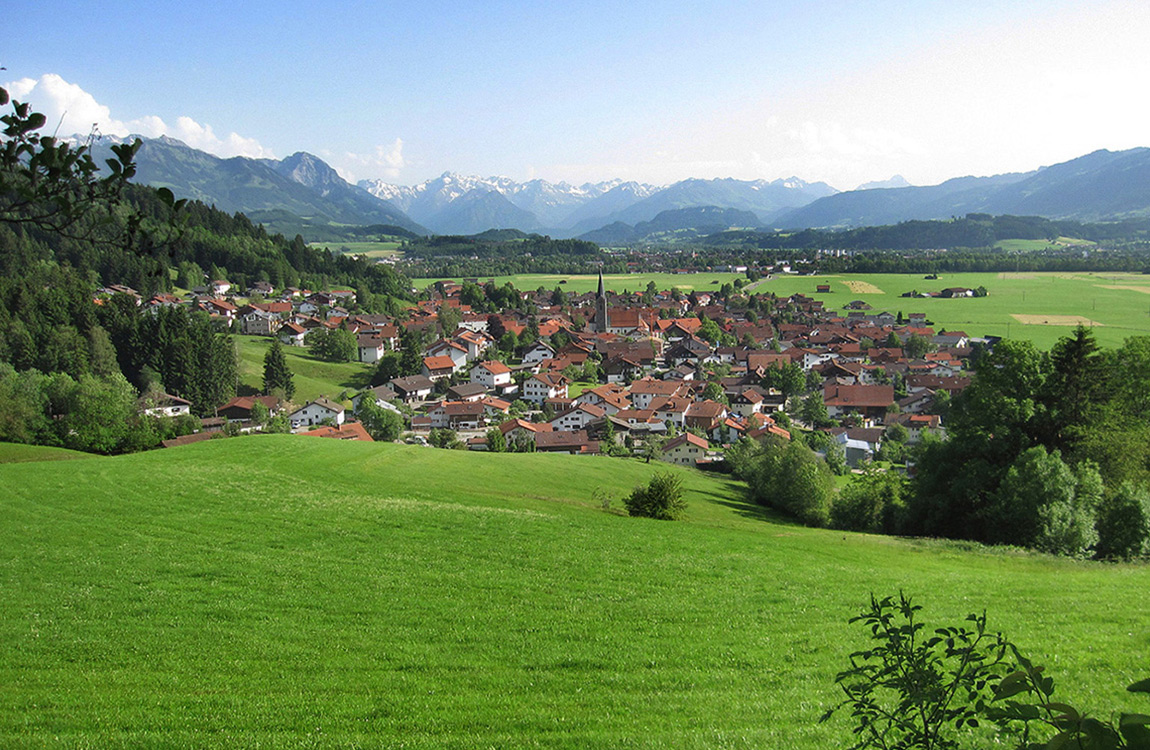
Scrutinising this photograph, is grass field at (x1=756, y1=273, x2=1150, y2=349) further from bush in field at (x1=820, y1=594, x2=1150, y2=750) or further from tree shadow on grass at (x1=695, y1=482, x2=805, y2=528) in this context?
bush in field at (x1=820, y1=594, x2=1150, y2=750)

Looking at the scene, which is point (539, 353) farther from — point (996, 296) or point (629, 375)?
point (996, 296)

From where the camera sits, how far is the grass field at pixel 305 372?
7038 centimetres

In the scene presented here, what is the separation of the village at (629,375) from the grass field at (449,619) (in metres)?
29.6

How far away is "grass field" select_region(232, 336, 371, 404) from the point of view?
70375mm

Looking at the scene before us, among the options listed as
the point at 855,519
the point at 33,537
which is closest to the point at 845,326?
the point at 855,519

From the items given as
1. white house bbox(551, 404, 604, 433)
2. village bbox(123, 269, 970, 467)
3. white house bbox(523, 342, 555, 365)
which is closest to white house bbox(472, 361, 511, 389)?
village bbox(123, 269, 970, 467)

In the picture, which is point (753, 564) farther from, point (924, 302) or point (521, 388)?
point (924, 302)

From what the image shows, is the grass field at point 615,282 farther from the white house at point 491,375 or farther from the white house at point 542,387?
the white house at point 542,387

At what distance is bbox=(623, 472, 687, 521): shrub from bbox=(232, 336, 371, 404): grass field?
5330cm

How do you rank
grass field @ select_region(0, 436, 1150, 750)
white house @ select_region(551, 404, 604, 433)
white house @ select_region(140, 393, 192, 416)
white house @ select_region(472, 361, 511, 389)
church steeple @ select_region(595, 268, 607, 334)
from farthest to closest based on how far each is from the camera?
1. church steeple @ select_region(595, 268, 607, 334)
2. white house @ select_region(472, 361, 511, 389)
3. white house @ select_region(551, 404, 604, 433)
4. white house @ select_region(140, 393, 192, 416)
5. grass field @ select_region(0, 436, 1150, 750)

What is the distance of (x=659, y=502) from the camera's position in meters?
22.2

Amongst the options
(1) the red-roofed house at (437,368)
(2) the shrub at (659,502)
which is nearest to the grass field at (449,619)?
(2) the shrub at (659,502)

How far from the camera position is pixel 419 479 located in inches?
987

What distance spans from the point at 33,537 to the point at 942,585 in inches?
789
